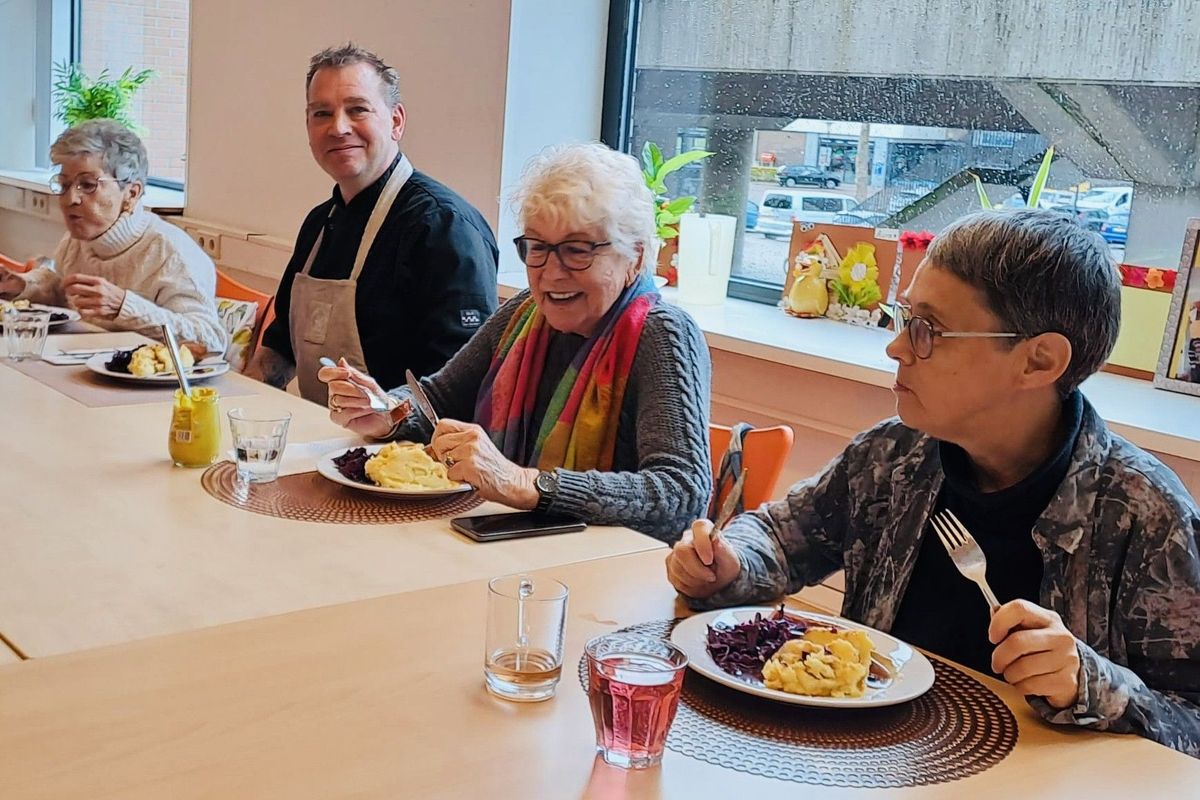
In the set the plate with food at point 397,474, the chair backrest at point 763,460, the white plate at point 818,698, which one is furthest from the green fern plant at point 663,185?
the white plate at point 818,698

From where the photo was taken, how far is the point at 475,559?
164cm

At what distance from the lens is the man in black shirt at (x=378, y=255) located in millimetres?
2830

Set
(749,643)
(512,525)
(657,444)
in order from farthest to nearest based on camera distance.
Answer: (657,444) < (512,525) < (749,643)

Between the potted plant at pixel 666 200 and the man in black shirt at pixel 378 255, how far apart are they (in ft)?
2.18

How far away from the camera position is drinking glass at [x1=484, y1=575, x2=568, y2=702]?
1230mm

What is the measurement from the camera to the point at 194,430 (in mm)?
1959

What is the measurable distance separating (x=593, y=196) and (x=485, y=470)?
538 millimetres

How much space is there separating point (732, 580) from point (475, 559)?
1.09 ft

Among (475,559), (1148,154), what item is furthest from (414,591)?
(1148,154)

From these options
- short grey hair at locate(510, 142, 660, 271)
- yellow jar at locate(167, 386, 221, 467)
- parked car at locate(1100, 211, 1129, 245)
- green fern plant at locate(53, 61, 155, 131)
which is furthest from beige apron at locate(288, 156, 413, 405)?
green fern plant at locate(53, 61, 155, 131)

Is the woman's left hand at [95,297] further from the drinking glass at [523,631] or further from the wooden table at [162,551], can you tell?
the drinking glass at [523,631]

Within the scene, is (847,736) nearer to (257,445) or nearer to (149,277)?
(257,445)

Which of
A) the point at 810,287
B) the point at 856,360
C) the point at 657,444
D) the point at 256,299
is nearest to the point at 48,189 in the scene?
the point at 256,299

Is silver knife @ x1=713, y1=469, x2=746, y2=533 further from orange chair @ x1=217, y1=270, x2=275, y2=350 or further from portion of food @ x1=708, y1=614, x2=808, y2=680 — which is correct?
orange chair @ x1=217, y1=270, x2=275, y2=350
